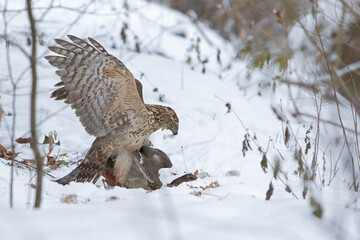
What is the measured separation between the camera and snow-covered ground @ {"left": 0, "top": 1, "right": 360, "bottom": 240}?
222 centimetres

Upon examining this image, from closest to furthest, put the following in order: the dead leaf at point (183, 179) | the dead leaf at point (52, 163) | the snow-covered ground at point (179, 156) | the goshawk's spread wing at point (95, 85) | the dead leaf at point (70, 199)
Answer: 1. the snow-covered ground at point (179, 156)
2. the dead leaf at point (70, 199)
3. the goshawk's spread wing at point (95, 85)
4. the dead leaf at point (183, 179)
5. the dead leaf at point (52, 163)

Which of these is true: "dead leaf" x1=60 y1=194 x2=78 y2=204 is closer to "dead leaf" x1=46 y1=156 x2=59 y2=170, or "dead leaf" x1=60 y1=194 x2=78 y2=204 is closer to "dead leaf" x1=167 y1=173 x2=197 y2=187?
"dead leaf" x1=167 y1=173 x2=197 y2=187

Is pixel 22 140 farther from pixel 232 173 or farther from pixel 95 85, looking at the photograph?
pixel 232 173

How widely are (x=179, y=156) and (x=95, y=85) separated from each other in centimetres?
138

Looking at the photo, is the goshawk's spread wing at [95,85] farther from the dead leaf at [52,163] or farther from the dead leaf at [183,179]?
the dead leaf at [183,179]

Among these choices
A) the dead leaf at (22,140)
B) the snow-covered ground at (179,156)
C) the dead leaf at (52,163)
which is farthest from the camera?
the dead leaf at (22,140)

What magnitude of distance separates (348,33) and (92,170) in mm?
4930

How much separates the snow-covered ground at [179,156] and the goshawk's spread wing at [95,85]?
344 millimetres

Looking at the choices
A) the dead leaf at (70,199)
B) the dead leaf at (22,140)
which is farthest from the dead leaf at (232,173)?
the dead leaf at (22,140)

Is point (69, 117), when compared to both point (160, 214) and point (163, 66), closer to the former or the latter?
point (163, 66)

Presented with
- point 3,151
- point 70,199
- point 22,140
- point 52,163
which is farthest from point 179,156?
point 70,199

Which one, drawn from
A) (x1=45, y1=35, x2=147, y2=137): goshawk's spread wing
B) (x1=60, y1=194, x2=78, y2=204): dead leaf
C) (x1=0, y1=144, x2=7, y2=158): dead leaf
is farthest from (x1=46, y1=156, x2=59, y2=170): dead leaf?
(x1=60, y1=194, x2=78, y2=204): dead leaf

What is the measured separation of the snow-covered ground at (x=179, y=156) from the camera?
7.29 ft

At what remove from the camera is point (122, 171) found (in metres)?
4.66
